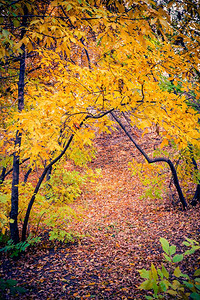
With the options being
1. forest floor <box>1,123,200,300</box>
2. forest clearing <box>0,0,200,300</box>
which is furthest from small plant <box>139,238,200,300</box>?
forest floor <box>1,123,200,300</box>

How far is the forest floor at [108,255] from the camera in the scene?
3365mm

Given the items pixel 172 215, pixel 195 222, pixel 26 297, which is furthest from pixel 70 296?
pixel 172 215

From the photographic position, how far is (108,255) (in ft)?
15.3

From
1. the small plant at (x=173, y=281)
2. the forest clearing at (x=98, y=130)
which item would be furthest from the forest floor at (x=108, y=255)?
the small plant at (x=173, y=281)

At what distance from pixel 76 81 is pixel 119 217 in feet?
19.2

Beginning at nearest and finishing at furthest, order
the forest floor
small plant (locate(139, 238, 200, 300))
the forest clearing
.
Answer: small plant (locate(139, 238, 200, 300)) → the forest clearing → the forest floor

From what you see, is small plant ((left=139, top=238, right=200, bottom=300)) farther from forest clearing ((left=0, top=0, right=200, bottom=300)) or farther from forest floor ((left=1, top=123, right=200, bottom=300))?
forest floor ((left=1, top=123, right=200, bottom=300))

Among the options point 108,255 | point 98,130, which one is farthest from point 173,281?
point 108,255

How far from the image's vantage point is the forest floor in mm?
3365

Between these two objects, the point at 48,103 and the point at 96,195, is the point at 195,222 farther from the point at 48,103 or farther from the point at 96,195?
the point at 96,195

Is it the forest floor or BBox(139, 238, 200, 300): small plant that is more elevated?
BBox(139, 238, 200, 300): small plant

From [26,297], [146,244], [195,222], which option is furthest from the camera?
[195,222]

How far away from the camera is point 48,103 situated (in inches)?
126

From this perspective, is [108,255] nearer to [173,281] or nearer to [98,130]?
[98,130]
